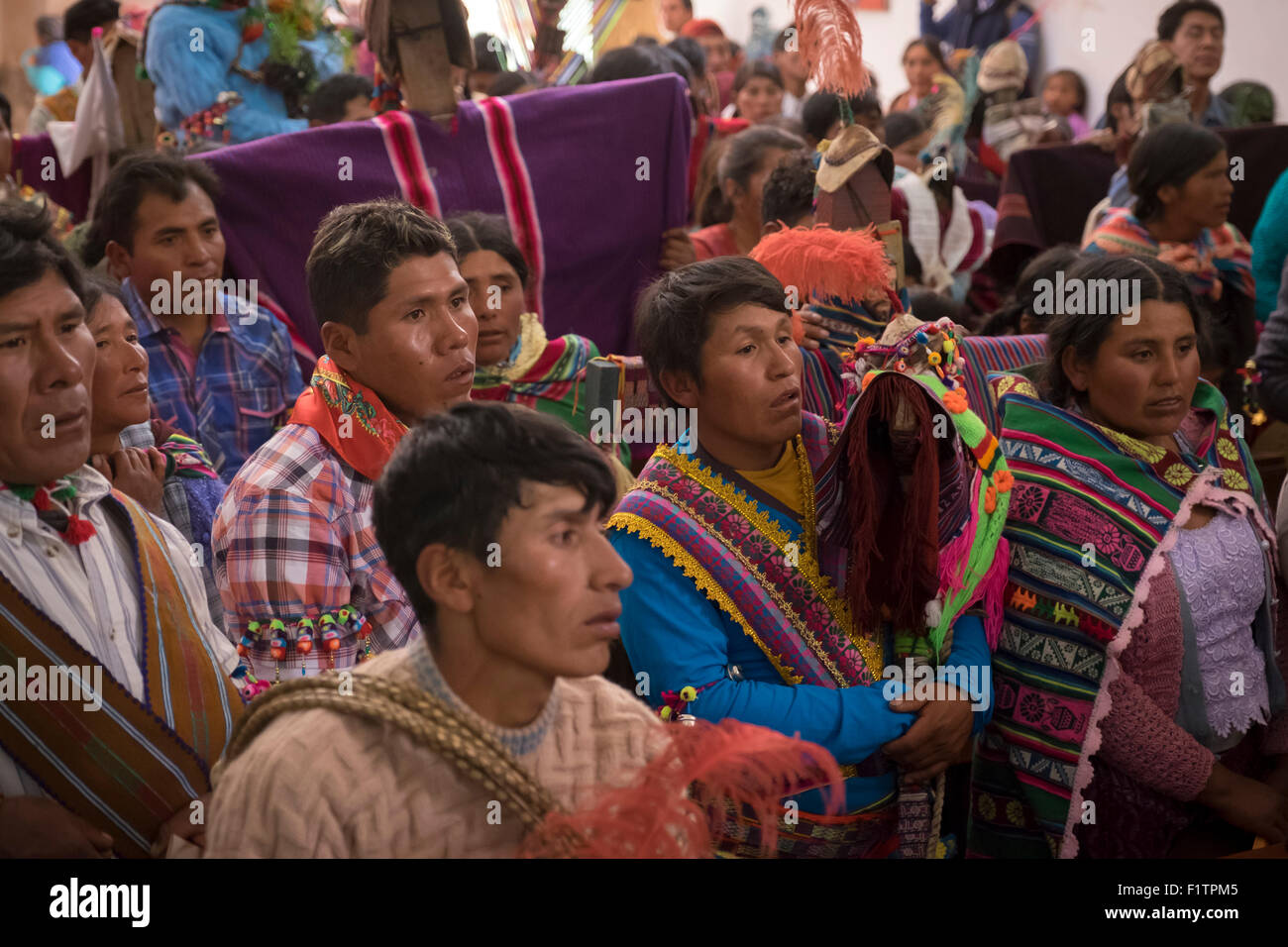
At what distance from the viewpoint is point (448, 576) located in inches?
58.6

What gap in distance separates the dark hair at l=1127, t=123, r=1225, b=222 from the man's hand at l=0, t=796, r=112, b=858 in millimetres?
3632

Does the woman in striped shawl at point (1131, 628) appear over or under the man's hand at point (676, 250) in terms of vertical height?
under

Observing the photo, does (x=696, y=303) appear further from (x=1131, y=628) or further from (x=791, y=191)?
(x=791, y=191)

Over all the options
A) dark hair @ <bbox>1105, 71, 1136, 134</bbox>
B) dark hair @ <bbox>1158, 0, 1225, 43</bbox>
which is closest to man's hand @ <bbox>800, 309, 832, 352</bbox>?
dark hair @ <bbox>1105, 71, 1136, 134</bbox>

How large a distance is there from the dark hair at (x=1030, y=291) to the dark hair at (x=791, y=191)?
0.64 m

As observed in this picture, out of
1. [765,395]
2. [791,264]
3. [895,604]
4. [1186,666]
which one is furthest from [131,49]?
[1186,666]

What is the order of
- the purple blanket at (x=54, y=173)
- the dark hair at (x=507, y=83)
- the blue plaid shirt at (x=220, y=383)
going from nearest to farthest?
the blue plaid shirt at (x=220, y=383) < the purple blanket at (x=54, y=173) < the dark hair at (x=507, y=83)

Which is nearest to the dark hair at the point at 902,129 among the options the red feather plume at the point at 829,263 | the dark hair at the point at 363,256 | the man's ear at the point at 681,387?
the red feather plume at the point at 829,263

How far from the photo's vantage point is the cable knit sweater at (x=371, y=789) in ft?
4.59

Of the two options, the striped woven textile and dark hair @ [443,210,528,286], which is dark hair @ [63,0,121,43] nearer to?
dark hair @ [443,210,528,286]

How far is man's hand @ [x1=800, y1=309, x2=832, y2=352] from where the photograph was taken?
2861mm

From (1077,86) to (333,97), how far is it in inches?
221

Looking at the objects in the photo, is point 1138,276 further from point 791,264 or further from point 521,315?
point 521,315

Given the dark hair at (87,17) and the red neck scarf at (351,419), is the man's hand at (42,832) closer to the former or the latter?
the red neck scarf at (351,419)
